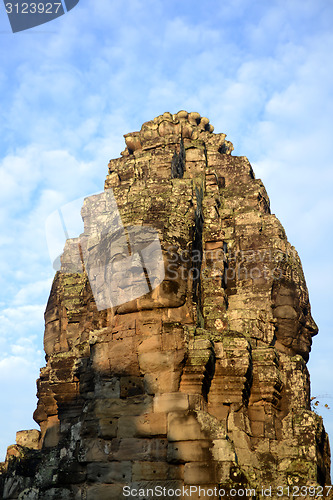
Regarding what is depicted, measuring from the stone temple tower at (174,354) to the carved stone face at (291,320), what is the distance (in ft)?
0.09

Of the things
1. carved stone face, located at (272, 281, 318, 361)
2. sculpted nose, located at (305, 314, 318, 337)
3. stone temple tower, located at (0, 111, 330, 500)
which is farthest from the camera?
sculpted nose, located at (305, 314, 318, 337)

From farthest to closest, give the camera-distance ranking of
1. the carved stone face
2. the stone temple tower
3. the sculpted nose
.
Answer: the sculpted nose, the carved stone face, the stone temple tower

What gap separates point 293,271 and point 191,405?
14.6 ft

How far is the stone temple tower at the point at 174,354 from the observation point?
10555 mm

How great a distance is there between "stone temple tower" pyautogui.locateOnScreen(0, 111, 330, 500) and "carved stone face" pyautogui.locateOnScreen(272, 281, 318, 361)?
3cm

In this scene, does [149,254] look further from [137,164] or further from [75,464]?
[75,464]

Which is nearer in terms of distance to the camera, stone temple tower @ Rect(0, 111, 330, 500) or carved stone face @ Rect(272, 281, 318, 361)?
stone temple tower @ Rect(0, 111, 330, 500)

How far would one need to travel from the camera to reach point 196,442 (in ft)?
34.0

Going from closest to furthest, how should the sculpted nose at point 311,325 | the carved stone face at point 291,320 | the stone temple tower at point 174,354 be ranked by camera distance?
the stone temple tower at point 174,354
the carved stone face at point 291,320
the sculpted nose at point 311,325

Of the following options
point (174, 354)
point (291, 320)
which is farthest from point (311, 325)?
point (174, 354)

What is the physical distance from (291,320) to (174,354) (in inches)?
132

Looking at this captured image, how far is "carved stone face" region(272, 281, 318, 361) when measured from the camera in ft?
43.3

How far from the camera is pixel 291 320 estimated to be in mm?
13297

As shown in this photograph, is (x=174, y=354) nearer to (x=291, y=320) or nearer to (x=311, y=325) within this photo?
(x=291, y=320)
